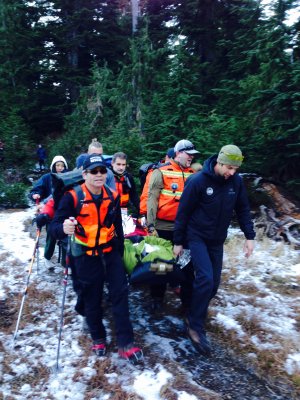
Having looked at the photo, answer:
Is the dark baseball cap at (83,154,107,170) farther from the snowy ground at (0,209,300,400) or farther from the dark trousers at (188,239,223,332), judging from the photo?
the snowy ground at (0,209,300,400)

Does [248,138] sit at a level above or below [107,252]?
above

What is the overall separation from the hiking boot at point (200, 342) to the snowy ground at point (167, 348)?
10 cm

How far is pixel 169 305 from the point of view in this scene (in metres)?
5.76

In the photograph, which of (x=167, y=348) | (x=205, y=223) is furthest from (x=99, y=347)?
(x=205, y=223)

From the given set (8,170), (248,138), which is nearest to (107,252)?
(248,138)

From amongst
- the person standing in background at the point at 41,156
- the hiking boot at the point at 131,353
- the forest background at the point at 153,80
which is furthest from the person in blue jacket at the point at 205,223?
the person standing in background at the point at 41,156

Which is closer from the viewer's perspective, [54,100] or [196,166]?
[196,166]

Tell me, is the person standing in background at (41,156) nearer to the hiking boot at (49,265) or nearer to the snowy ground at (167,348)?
the hiking boot at (49,265)

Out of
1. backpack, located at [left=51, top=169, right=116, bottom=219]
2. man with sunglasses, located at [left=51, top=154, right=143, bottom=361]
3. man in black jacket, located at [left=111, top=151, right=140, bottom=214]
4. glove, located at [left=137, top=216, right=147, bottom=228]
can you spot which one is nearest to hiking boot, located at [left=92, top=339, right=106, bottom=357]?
man with sunglasses, located at [left=51, top=154, right=143, bottom=361]

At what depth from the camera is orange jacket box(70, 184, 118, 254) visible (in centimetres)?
418

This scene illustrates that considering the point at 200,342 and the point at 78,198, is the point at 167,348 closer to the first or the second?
the point at 200,342

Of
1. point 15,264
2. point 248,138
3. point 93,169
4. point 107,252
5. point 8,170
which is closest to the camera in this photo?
point 93,169

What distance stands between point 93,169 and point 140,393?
2.52 metres

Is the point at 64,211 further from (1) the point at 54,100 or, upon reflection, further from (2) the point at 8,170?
(1) the point at 54,100
